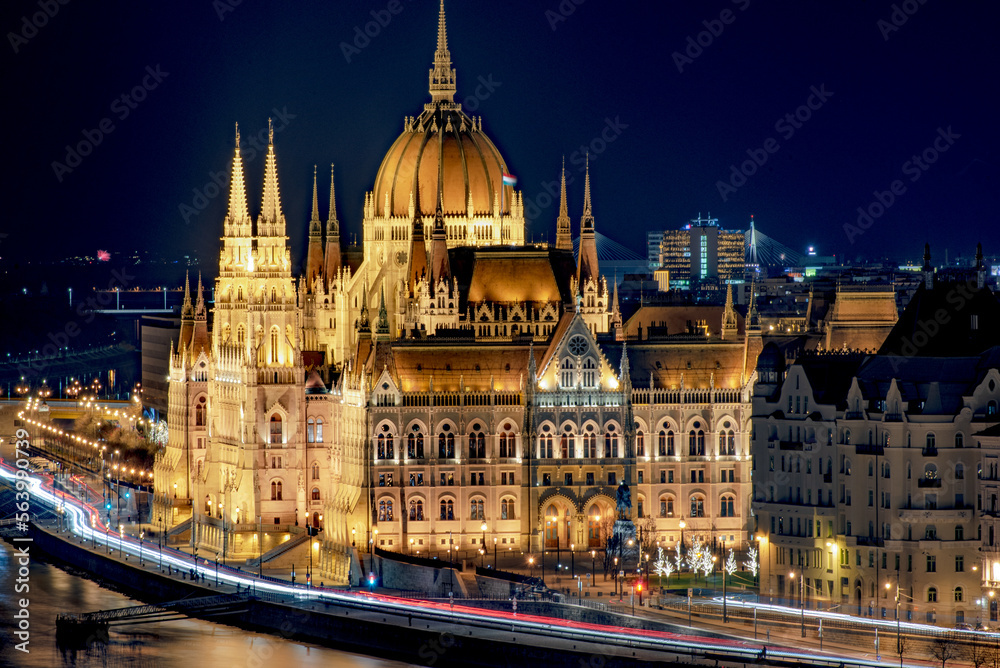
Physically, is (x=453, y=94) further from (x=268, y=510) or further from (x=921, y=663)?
(x=921, y=663)

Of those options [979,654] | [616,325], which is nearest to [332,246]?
[616,325]

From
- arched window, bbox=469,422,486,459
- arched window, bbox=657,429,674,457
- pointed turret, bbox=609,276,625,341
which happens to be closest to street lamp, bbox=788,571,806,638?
arched window, bbox=657,429,674,457

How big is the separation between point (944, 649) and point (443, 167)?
2776 inches

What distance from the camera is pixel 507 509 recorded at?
6068 inches

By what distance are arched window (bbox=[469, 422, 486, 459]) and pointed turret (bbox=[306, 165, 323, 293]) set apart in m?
39.9

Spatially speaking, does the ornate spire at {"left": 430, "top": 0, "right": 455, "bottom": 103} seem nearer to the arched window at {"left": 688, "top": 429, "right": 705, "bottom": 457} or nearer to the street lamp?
the arched window at {"left": 688, "top": 429, "right": 705, "bottom": 457}

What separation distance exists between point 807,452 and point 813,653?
852 inches

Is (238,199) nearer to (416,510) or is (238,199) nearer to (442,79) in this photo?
(442,79)

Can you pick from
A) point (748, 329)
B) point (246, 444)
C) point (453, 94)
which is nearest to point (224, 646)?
point (246, 444)

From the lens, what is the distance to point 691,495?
158000mm

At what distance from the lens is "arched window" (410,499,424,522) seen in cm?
15275

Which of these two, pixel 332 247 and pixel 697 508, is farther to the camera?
pixel 332 247

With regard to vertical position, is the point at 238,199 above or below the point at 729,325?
above

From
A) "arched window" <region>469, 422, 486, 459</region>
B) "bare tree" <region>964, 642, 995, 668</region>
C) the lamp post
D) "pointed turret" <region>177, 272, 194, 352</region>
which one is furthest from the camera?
"pointed turret" <region>177, 272, 194, 352</region>
